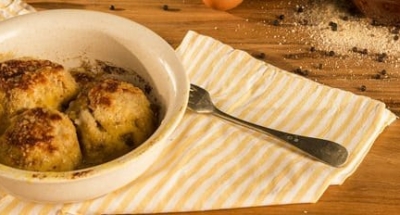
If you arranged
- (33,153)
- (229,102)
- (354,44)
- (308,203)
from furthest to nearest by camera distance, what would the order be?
(354,44) < (229,102) < (308,203) < (33,153)

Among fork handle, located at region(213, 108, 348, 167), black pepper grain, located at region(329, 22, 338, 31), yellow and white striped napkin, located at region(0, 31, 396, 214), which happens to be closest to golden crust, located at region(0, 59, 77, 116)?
yellow and white striped napkin, located at region(0, 31, 396, 214)

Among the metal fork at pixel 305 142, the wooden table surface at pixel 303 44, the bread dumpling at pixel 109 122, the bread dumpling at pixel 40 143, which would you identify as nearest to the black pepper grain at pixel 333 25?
the wooden table surface at pixel 303 44

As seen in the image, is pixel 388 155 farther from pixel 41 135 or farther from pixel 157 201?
pixel 41 135

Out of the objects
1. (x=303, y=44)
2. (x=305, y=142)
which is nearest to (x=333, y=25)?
(x=303, y=44)

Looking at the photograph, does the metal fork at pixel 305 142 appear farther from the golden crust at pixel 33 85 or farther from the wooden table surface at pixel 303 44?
the golden crust at pixel 33 85

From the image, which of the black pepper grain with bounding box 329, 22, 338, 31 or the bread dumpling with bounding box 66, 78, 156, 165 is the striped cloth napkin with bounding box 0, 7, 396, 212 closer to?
the bread dumpling with bounding box 66, 78, 156, 165

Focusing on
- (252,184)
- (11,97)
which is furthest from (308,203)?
(11,97)

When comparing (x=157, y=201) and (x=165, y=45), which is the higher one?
(x=165, y=45)

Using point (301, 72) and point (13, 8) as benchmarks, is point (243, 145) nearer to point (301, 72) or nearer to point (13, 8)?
point (301, 72)
